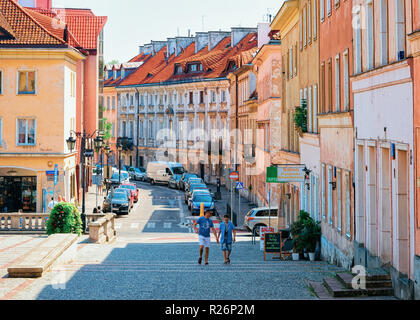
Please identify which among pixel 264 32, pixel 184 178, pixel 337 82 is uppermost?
pixel 264 32

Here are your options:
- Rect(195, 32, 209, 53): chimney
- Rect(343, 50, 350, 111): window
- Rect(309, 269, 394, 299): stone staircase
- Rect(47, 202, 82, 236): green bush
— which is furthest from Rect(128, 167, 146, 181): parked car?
Rect(309, 269, 394, 299): stone staircase

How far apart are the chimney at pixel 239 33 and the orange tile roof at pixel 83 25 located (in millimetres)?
28141

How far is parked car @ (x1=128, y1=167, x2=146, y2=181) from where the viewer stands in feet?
297

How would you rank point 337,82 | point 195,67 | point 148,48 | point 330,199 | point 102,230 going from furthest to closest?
point 148,48 < point 195,67 < point 102,230 < point 330,199 < point 337,82

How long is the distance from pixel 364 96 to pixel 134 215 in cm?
3567

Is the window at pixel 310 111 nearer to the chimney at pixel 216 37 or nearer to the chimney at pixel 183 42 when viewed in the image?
the chimney at pixel 216 37

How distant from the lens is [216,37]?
9262cm

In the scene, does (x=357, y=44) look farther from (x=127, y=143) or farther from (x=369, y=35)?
(x=127, y=143)

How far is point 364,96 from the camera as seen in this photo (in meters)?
17.5

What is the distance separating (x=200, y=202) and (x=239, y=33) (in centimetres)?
3887

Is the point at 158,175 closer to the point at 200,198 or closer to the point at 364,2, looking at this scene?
the point at 200,198

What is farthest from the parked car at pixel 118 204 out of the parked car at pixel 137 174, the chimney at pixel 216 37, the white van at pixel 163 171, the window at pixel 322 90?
the chimney at pixel 216 37

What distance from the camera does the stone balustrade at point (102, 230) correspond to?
91.5ft

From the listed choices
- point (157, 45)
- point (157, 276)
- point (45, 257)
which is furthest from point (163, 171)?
point (157, 276)
